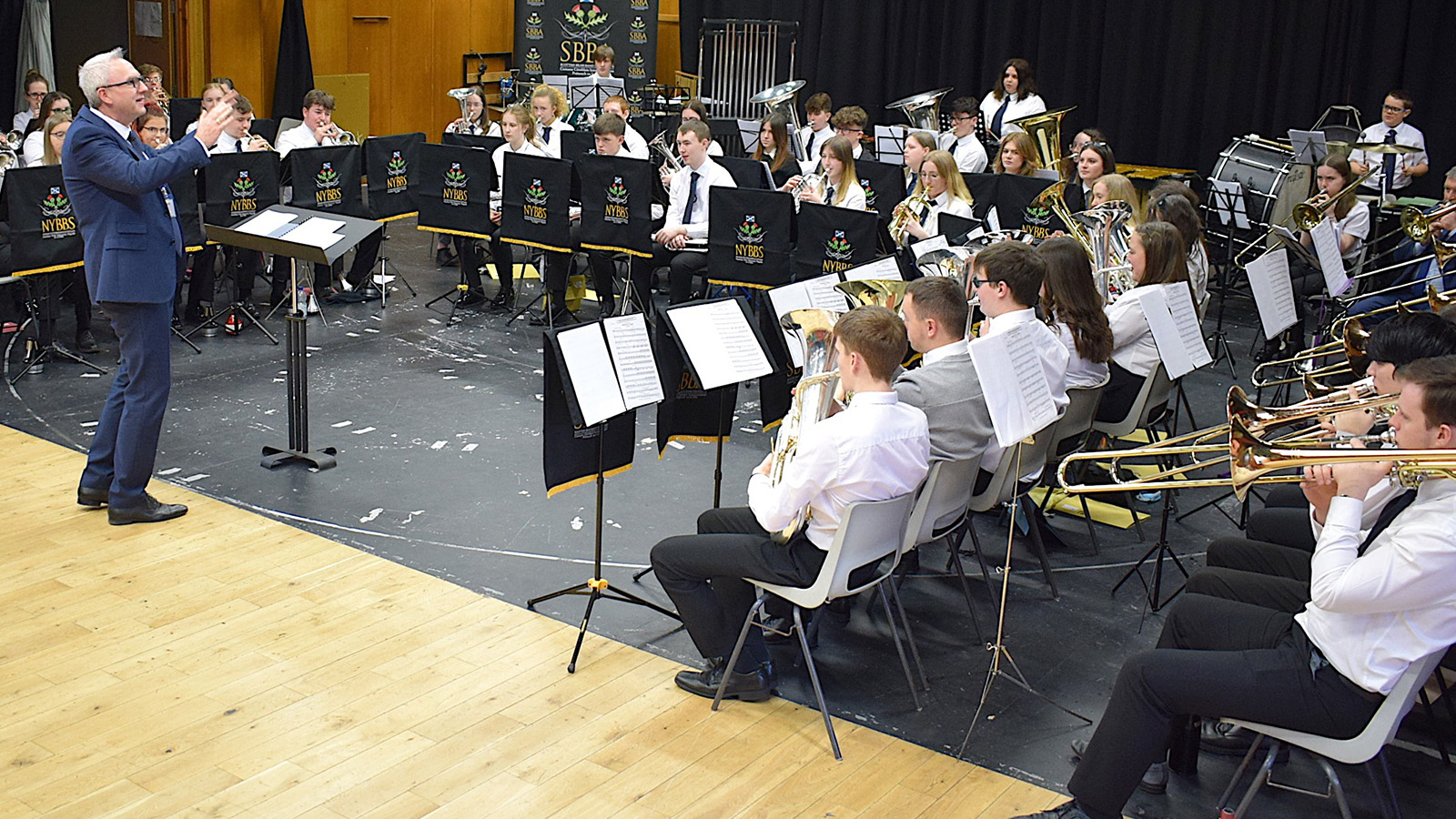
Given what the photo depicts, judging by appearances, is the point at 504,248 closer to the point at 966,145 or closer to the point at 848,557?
the point at 966,145

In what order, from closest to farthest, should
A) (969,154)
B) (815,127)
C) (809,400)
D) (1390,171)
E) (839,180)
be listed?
1. (809,400)
2. (839,180)
3. (969,154)
4. (1390,171)
5. (815,127)

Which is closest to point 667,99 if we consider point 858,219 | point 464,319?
point 464,319

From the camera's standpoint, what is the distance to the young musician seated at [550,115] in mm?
10594

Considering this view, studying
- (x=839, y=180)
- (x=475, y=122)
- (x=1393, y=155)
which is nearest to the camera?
(x=839, y=180)

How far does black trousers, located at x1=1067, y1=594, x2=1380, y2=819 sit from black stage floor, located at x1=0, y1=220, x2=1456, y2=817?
42cm

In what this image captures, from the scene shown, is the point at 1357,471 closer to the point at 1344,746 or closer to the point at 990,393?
Answer: the point at 1344,746

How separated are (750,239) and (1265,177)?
4647 mm

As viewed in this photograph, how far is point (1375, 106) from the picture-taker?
41.4ft

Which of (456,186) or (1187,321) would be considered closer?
(1187,321)

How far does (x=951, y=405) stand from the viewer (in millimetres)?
4254

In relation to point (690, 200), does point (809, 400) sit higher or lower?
lower

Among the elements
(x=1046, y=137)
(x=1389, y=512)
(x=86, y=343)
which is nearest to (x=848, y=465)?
(x=1389, y=512)

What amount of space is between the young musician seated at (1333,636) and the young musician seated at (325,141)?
7.14 meters

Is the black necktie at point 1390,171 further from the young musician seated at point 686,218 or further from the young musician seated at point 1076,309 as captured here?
the young musician seated at point 1076,309
